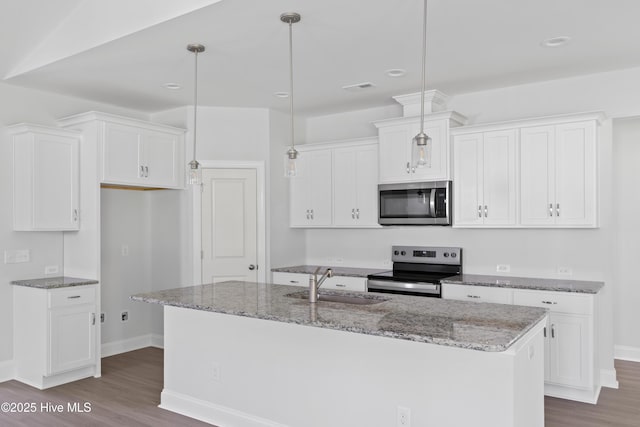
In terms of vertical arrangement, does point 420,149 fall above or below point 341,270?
above

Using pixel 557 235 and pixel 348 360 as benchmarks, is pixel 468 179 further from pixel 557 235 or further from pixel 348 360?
pixel 348 360

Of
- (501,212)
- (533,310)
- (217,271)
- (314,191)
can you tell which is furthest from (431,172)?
(217,271)

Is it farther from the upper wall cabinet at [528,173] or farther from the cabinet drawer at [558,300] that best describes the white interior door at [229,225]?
the cabinet drawer at [558,300]

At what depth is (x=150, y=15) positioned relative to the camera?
326 centimetres

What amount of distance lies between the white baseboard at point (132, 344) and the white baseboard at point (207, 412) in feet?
5.99

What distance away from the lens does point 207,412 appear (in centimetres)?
361

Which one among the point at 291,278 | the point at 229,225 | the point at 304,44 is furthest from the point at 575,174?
the point at 229,225

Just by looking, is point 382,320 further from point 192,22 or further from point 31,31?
point 31,31

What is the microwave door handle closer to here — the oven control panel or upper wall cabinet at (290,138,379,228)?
the oven control panel

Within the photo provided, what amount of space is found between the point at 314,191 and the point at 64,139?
8.57ft

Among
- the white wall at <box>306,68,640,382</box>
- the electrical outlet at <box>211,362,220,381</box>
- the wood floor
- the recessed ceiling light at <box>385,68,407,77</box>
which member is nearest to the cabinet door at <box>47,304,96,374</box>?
the wood floor

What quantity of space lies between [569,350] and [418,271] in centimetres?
170

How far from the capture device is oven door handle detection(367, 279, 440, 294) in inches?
184

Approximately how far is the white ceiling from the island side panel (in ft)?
6.43
